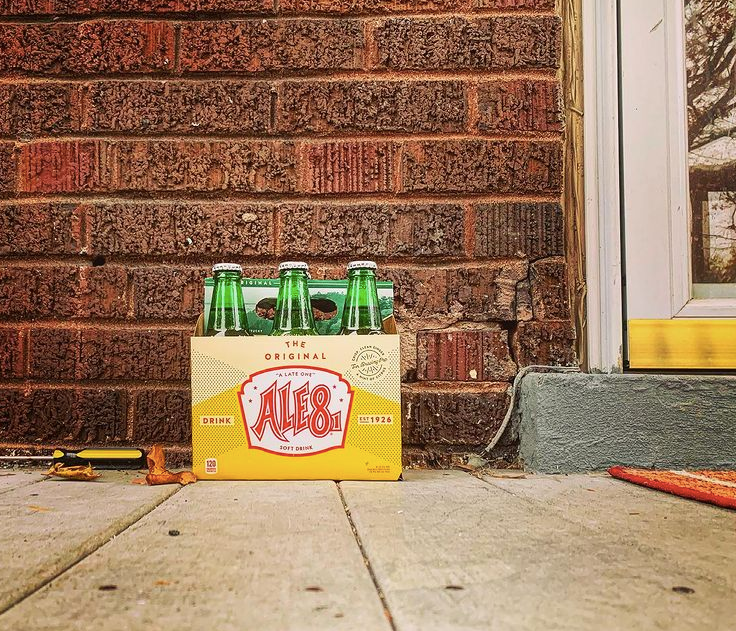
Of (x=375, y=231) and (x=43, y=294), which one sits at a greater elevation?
(x=375, y=231)

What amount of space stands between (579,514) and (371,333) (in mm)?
542

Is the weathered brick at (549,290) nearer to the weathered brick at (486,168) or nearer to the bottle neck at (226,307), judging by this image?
the weathered brick at (486,168)

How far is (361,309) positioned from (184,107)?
0.66m

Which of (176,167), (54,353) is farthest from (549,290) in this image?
(54,353)

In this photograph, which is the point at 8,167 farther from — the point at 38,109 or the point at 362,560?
the point at 362,560

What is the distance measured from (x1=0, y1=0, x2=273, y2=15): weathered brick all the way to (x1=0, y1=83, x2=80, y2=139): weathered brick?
183mm

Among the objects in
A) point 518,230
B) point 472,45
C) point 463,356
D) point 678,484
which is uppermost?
point 472,45

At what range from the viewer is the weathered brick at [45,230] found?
150 centimetres

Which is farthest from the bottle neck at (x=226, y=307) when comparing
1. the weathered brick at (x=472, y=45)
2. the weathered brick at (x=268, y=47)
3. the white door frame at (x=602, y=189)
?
the white door frame at (x=602, y=189)

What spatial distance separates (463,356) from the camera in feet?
4.85

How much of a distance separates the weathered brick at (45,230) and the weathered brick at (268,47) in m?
0.45

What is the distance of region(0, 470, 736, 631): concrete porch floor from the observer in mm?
555

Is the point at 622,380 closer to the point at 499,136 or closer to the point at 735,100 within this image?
the point at 499,136

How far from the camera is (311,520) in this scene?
0.91 m
